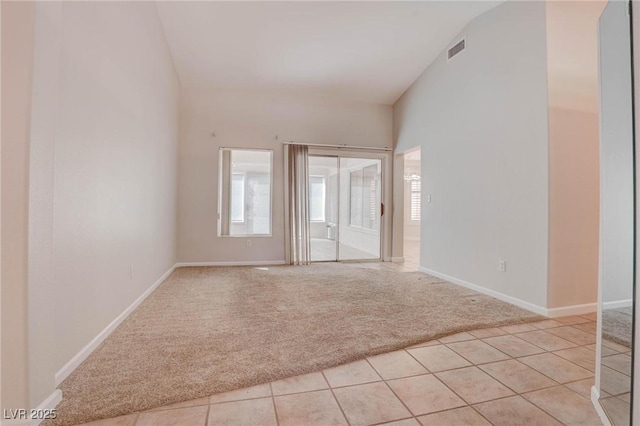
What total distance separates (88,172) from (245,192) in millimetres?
3512

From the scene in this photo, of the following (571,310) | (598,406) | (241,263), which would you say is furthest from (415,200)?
(598,406)

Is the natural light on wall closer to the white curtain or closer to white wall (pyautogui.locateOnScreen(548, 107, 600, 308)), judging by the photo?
the white curtain

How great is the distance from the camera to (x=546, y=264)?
9.71ft

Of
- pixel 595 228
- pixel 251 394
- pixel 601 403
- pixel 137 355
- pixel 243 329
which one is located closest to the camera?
pixel 601 403

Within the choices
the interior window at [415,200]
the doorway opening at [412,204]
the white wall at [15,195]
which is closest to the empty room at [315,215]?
the white wall at [15,195]

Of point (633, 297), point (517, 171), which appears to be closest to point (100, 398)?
point (633, 297)

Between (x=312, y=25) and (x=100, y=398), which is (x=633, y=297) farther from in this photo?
(x=312, y=25)

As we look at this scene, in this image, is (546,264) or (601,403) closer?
→ (601,403)

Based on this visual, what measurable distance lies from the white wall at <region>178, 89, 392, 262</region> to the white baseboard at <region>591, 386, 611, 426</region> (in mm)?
4428

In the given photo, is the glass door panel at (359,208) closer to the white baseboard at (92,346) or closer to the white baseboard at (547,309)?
the white baseboard at (547,309)

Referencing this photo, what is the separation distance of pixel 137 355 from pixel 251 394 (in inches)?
37.1

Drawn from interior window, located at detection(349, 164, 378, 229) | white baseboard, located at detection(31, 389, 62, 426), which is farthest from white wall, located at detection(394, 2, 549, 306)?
white baseboard, located at detection(31, 389, 62, 426)

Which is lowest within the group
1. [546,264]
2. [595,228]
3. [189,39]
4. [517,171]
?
[546,264]

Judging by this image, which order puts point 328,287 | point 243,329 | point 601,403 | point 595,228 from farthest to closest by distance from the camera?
point 328,287 → point 595,228 → point 243,329 → point 601,403
